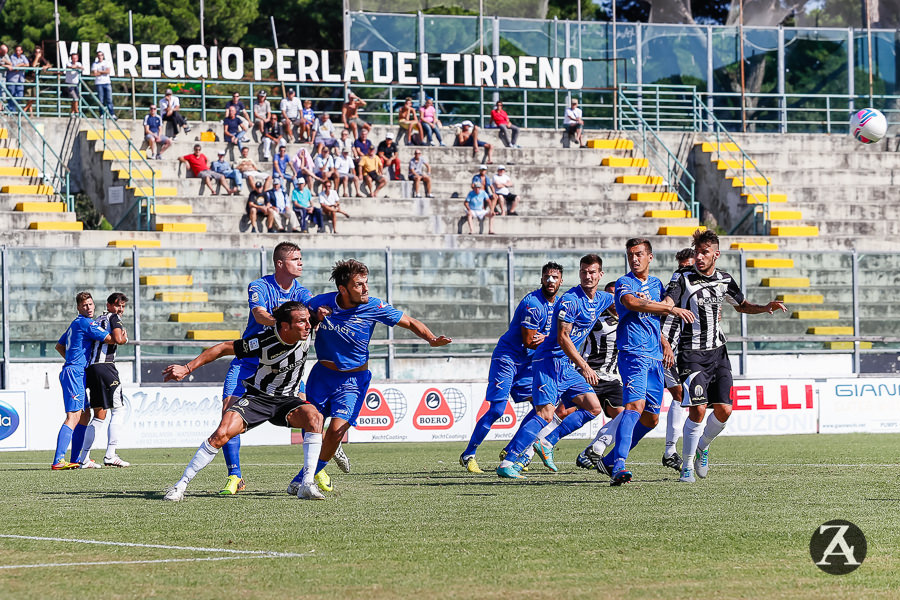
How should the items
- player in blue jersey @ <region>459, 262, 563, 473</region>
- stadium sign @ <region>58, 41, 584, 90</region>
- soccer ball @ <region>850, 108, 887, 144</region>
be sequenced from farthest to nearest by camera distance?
1. stadium sign @ <region>58, 41, 584, 90</region>
2. soccer ball @ <region>850, 108, 887, 144</region>
3. player in blue jersey @ <region>459, 262, 563, 473</region>

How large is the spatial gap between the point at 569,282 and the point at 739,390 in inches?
193

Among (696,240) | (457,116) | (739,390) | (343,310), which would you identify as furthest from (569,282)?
(343,310)

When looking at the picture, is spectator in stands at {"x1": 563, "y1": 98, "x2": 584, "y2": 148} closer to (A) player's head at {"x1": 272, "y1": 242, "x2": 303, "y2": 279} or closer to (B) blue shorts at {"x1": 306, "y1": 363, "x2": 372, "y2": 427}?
(A) player's head at {"x1": 272, "y1": 242, "x2": 303, "y2": 279}

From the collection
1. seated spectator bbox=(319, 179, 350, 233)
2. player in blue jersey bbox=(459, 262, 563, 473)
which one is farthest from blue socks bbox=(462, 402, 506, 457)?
seated spectator bbox=(319, 179, 350, 233)

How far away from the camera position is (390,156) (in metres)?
32.9

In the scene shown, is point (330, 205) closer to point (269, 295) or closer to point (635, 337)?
point (635, 337)

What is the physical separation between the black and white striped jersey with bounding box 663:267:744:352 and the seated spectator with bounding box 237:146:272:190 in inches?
723

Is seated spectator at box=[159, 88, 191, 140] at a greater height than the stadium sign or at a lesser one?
lesser

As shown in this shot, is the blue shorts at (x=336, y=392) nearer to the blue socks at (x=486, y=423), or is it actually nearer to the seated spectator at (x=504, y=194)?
the blue socks at (x=486, y=423)

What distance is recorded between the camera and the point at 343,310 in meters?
11.6

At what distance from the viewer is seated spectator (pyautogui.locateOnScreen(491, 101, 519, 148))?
116 feet

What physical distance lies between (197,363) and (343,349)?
1.42m

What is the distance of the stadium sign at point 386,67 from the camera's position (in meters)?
35.8

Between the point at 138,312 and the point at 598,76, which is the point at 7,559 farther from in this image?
the point at 598,76
